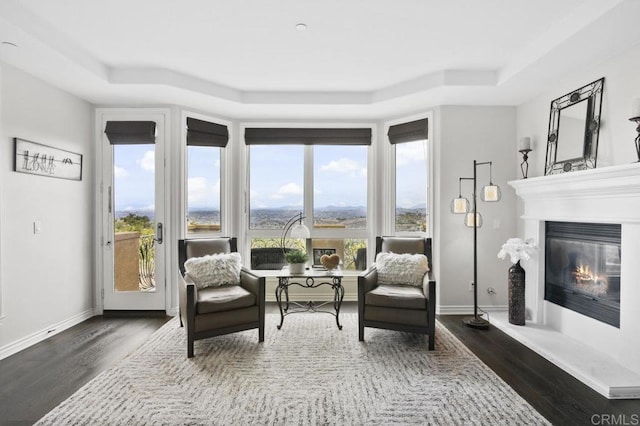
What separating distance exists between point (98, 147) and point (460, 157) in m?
4.26

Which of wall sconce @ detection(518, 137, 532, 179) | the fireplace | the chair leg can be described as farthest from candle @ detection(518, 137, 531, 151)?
the chair leg

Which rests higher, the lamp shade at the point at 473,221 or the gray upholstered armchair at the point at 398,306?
the lamp shade at the point at 473,221

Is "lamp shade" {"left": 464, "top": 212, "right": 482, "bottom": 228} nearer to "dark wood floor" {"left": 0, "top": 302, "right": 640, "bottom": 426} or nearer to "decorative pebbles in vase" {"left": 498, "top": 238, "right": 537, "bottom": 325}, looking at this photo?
"decorative pebbles in vase" {"left": 498, "top": 238, "right": 537, "bottom": 325}

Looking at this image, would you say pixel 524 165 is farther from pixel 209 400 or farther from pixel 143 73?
pixel 143 73

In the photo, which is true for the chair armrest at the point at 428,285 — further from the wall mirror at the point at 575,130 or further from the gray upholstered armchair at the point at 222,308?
the wall mirror at the point at 575,130

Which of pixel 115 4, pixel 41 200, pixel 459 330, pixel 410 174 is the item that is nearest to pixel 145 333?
pixel 41 200

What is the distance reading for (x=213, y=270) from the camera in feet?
11.6

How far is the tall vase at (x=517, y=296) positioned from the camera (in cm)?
364

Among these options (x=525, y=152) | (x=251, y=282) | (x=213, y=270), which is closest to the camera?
(x=251, y=282)

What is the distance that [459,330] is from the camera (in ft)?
12.0

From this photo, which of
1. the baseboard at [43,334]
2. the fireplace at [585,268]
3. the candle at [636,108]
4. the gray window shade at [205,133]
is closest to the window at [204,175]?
the gray window shade at [205,133]

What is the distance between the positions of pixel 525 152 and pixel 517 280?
1367mm

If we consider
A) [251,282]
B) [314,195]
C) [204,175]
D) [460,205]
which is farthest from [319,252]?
[460,205]

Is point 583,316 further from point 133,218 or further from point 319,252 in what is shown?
point 133,218
